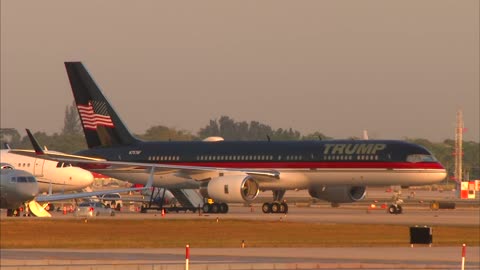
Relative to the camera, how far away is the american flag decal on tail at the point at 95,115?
89438 mm

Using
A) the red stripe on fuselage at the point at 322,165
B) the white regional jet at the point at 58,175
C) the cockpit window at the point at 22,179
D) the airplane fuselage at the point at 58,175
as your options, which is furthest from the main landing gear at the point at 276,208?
the airplane fuselage at the point at 58,175

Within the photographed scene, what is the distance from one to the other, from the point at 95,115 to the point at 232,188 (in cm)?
1526

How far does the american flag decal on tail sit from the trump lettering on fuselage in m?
17.6

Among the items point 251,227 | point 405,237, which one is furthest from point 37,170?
point 405,237

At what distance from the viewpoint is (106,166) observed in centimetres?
8669

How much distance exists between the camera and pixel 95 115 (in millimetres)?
89938

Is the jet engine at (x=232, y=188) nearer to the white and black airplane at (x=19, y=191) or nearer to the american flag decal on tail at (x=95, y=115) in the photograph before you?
the white and black airplane at (x=19, y=191)

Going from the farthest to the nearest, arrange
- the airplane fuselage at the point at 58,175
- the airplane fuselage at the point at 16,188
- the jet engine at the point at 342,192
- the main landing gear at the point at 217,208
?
the airplane fuselage at the point at 58,175 < the jet engine at the point at 342,192 < the main landing gear at the point at 217,208 < the airplane fuselage at the point at 16,188

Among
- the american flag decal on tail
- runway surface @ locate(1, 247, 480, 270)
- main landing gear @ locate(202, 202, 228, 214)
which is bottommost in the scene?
runway surface @ locate(1, 247, 480, 270)

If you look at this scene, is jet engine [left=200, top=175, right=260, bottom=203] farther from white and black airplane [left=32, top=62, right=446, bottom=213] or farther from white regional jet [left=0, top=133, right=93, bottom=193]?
white regional jet [left=0, top=133, right=93, bottom=193]

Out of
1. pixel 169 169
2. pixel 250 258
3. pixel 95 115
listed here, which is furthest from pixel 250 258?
pixel 95 115

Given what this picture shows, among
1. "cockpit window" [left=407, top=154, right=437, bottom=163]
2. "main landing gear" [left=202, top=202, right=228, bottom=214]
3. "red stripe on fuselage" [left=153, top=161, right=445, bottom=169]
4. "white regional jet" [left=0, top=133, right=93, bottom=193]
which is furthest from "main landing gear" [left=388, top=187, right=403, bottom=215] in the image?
"white regional jet" [left=0, top=133, right=93, bottom=193]

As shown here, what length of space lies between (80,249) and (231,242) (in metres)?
7.38

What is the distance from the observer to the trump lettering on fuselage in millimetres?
79625
